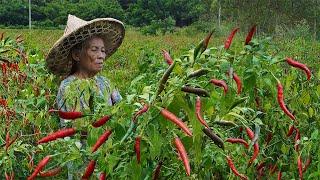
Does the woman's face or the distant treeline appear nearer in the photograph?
the woman's face

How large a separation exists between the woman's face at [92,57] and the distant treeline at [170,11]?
3015cm

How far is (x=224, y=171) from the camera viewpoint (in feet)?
8.08

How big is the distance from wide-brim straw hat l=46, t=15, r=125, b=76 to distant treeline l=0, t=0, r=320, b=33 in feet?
98.2

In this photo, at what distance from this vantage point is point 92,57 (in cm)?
320

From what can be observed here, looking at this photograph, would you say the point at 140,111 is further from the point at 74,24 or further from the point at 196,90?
the point at 74,24

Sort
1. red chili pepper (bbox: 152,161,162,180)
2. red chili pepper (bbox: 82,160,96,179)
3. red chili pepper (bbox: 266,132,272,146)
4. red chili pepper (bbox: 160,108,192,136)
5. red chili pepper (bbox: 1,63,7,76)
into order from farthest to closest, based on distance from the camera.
A: red chili pepper (bbox: 1,63,7,76) → red chili pepper (bbox: 266,132,272,146) → red chili pepper (bbox: 152,161,162,180) → red chili pepper (bbox: 82,160,96,179) → red chili pepper (bbox: 160,108,192,136)

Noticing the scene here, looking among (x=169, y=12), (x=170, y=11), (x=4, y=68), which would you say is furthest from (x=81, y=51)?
(x=170, y=11)

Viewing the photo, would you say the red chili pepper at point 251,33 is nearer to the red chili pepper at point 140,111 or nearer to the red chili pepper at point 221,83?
the red chili pepper at point 221,83

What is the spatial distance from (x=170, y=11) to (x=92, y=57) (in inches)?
2226

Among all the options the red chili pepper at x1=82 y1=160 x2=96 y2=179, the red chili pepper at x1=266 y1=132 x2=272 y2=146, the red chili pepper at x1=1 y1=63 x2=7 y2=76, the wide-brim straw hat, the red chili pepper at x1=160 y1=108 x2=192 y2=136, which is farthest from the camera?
the red chili pepper at x1=1 y1=63 x2=7 y2=76

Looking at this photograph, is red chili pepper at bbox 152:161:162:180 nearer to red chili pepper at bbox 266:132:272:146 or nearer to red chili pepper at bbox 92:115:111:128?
red chili pepper at bbox 92:115:111:128

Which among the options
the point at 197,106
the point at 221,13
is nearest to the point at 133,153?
the point at 197,106

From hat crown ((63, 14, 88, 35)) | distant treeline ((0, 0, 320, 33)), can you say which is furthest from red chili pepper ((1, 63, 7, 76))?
distant treeline ((0, 0, 320, 33))

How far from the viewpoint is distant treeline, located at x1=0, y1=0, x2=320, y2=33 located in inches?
1320
